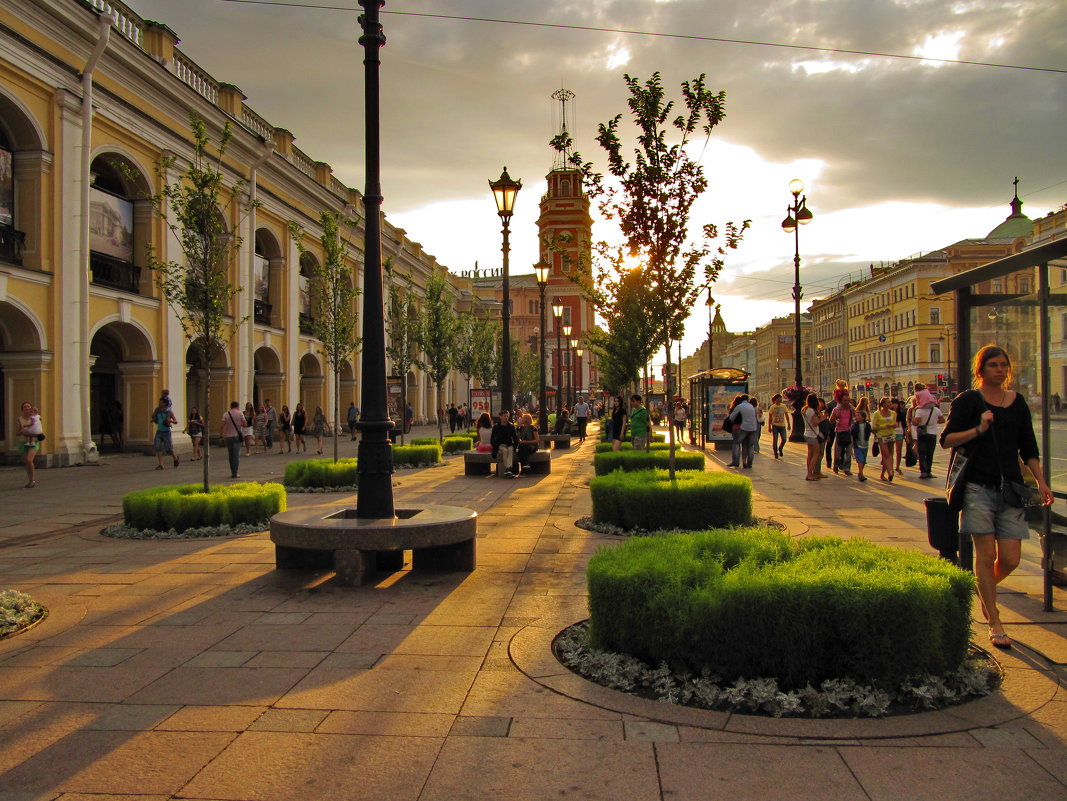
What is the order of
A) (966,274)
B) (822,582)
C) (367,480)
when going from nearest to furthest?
(822,582) < (966,274) < (367,480)

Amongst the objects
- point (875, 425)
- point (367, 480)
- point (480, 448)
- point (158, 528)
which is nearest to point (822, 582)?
point (367, 480)

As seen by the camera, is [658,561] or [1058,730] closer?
[1058,730]

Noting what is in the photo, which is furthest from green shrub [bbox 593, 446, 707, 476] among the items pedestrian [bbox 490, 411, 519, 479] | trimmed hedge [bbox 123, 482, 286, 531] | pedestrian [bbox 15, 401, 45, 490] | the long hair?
pedestrian [bbox 15, 401, 45, 490]

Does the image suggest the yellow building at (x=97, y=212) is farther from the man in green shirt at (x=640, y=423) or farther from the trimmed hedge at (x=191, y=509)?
the man in green shirt at (x=640, y=423)

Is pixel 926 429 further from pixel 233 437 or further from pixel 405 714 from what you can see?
pixel 405 714

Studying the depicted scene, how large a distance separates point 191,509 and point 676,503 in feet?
18.0

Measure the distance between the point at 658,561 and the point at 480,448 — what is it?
1394cm

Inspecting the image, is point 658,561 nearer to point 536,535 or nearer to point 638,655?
point 638,655

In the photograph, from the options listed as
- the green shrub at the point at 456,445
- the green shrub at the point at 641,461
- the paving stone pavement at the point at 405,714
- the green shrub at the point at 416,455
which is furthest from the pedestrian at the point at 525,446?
the paving stone pavement at the point at 405,714

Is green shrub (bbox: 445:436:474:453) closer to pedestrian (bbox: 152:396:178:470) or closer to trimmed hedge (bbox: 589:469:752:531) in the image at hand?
pedestrian (bbox: 152:396:178:470)

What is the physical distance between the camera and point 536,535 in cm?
916

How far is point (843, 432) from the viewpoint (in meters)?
16.7

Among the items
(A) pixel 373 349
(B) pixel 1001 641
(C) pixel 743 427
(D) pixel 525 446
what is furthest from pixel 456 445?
(B) pixel 1001 641

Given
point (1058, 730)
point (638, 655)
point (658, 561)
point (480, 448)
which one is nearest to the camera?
point (1058, 730)
